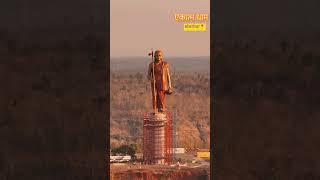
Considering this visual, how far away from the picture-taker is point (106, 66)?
625 cm

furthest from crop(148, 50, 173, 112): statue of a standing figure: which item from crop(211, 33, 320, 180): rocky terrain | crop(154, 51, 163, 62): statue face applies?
crop(211, 33, 320, 180): rocky terrain

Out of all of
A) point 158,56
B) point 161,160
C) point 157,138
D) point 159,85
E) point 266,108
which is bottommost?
point 161,160

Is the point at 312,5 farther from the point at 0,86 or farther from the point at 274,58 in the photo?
the point at 0,86

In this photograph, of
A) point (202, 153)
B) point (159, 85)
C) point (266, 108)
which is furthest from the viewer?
point (159, 85)

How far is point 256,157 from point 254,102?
63cm

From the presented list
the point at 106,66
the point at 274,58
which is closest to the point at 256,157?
the point at 274,58

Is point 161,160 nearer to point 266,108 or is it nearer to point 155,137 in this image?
point 155,137

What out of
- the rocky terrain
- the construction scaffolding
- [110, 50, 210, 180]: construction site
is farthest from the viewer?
the construction scaffolding

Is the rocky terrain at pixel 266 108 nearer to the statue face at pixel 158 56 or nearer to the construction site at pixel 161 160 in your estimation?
the construction site at pixel 161 160

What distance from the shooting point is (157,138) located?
6.63 m

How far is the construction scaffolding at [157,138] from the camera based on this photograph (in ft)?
21.6

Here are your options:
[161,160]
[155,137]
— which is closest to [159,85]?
[155,137]

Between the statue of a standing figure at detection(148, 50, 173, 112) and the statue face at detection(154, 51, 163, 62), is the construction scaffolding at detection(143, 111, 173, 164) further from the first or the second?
the statue face at detection(154, 51, 163, 62)

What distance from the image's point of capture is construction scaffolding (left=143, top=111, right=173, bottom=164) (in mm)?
6586
